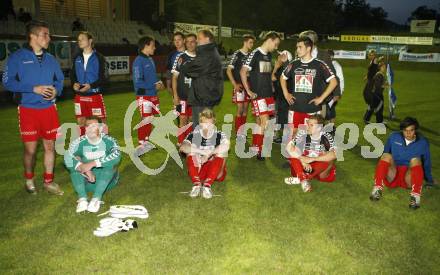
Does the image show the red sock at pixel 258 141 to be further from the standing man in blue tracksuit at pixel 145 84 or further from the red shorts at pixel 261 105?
the standing man in blue tracksuit at pixel 145 84

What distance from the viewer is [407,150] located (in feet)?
19.3

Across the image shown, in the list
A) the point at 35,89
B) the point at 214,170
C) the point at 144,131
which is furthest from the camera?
the point at 144,131

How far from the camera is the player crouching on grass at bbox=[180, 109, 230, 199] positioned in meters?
5.97

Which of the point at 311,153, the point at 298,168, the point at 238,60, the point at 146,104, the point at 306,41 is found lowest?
the point at 298,168

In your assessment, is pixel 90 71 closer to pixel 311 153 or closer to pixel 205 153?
pixel 205 153

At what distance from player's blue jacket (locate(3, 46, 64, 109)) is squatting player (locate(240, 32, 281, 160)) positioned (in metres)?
3.47

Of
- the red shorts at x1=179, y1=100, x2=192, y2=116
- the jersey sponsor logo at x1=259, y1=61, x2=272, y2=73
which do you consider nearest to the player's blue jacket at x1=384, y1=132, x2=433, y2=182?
the jersey sponsor logo at x1=259, y1=61, x2=272, y2=73

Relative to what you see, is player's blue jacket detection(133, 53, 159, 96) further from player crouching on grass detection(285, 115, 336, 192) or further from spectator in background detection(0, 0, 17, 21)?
spectator in background detection(0, 0, 17, 21)

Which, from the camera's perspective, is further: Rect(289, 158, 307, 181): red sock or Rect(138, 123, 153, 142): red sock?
Rect(138, 123, 153, 142): red sock

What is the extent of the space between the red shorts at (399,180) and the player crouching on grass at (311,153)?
89 centimetres

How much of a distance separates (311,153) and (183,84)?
303 cm

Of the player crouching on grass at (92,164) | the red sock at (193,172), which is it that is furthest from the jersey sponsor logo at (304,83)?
the player crouching on grass at (92,164)

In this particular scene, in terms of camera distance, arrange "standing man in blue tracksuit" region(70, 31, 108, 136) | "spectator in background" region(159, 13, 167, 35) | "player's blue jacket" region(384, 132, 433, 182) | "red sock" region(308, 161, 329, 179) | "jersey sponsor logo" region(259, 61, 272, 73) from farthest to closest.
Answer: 1. "spectator in background" region(159, 13, 167, 35)
2. "jersey sponsor logo" region(259, 61, 272, 73)
3. "standing man in blue tracksuit" region(70, 31, 108, 136)
4. "red sock" region(308, 161, 329, 179)
5. "player's blue jacket" region(384, 132, 433, 182)

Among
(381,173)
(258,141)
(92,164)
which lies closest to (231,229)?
(92,164)
